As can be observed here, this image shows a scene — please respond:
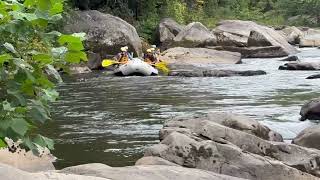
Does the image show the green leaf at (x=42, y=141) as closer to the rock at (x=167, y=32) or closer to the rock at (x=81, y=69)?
the rock at (x=81, y=69)

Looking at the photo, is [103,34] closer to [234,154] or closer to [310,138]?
[310,138]

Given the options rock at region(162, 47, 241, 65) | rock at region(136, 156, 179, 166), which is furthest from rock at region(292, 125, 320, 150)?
rock at region(162, 47, 241, 65)

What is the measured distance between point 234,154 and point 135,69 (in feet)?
43.8

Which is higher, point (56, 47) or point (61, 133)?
point (56, 47)

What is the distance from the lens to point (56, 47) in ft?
7.38

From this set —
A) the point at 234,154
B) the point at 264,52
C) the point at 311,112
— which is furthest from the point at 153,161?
the point at 264,52

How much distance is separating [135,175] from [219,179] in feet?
2.67

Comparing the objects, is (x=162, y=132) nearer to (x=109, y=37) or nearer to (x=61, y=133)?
(x=61, y=133)

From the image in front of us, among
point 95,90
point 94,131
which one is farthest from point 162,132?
point 95,90

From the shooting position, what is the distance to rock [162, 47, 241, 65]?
22969 millimetres

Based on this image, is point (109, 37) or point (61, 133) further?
point (109, 37)

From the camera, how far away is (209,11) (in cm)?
4256

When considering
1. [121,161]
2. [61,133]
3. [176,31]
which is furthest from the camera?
[176,31]

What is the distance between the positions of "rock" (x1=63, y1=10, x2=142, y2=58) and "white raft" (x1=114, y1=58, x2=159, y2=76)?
3.91m
